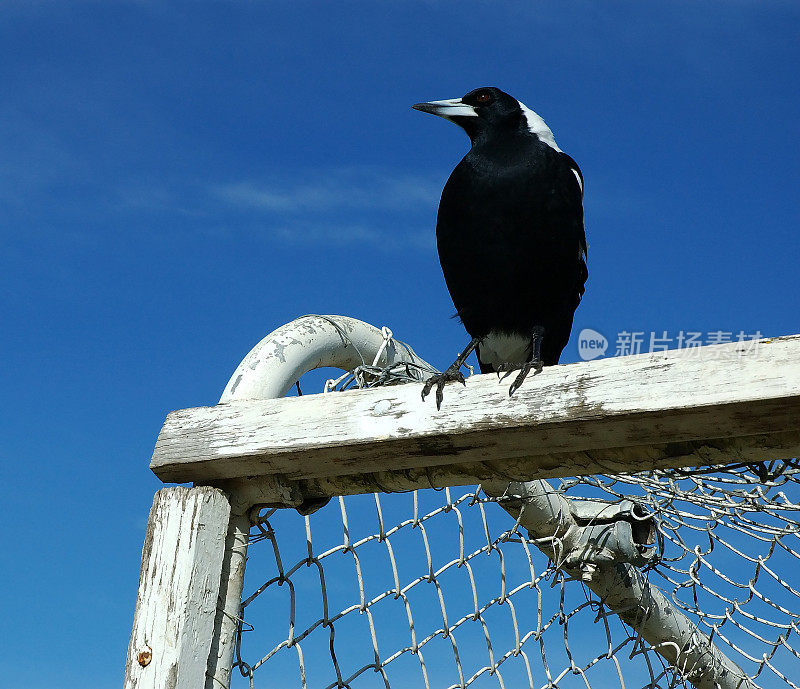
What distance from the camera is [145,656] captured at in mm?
1118

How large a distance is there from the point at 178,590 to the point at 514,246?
3.99ft

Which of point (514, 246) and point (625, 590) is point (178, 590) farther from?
point (514, 246)

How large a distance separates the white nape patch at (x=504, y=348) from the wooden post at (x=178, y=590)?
3.65 ft

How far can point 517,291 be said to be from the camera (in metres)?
2.08

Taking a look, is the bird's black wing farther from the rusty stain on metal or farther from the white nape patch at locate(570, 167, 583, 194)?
the rusty stain on metal

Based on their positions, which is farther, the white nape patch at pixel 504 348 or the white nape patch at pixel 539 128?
the white nape patch at pixel 539 128

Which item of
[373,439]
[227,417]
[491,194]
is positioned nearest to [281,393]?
[227,417]

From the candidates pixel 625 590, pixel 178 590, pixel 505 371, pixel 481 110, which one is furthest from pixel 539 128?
pixel 178 590

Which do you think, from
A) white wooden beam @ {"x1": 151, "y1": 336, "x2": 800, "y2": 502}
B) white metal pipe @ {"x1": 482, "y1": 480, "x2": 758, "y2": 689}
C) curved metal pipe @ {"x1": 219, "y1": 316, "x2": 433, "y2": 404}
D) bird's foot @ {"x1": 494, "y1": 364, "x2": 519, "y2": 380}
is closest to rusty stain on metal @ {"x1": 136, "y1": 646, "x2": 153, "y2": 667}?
white wooden beam @ {"x1": 151, "y1": 336, "x2": 800, "y2": 502}

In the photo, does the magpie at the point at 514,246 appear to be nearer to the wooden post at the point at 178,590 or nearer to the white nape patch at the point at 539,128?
the white nape patch at the point at 539,128

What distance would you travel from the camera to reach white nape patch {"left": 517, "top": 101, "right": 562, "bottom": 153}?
2.31 metres

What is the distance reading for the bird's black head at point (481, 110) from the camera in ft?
8.10

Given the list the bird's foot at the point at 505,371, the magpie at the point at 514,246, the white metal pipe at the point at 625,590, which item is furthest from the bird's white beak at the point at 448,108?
the bird's foot at the point at 505,371

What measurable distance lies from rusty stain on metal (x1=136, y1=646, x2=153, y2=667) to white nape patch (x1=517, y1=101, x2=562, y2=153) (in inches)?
64.0
